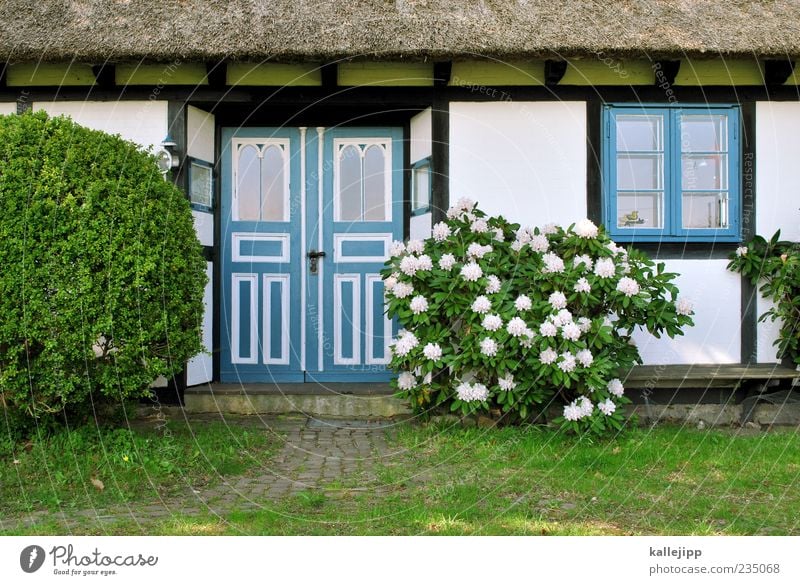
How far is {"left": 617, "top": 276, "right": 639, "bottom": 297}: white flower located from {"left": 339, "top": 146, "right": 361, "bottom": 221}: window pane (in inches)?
106

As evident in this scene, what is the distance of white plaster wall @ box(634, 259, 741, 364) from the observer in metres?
6.85

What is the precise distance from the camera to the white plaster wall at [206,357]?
689 cm

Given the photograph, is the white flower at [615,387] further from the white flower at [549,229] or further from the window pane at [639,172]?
the window pane at [639,172]

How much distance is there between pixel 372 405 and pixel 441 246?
1.51 meters

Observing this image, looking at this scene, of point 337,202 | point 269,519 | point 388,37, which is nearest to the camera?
point 269,519

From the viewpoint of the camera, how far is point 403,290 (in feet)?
19.6

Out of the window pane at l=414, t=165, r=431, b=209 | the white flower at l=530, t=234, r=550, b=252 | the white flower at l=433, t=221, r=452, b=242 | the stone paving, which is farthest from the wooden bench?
the window pane at l=414, t=165, r=431, b=209

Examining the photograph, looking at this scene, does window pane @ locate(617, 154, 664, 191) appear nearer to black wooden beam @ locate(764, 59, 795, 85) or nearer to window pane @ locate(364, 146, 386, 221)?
black wooden beam @ locate(764, 59, 795, 85)

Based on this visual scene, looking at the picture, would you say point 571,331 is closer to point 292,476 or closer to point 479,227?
point 479,227

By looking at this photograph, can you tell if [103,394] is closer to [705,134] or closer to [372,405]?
[372,405]

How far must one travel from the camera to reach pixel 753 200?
6914mm

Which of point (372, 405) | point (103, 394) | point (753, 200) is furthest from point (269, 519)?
point (753, 200)

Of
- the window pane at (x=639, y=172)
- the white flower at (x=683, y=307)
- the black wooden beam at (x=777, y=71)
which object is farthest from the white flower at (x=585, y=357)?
the black wooden beam at (x=777, y=71)

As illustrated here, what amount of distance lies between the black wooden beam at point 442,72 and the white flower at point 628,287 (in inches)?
91.7
